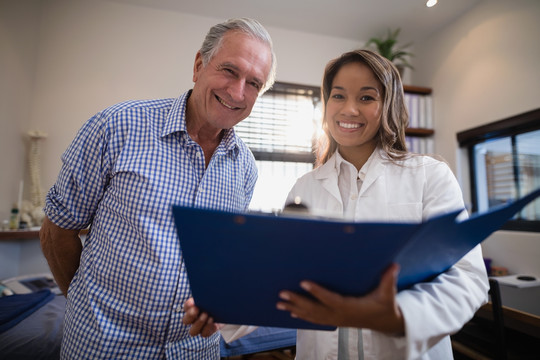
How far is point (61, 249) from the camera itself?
3.16 feet

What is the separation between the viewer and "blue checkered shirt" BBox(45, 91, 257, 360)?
82 cm

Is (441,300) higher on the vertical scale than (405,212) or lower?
lower

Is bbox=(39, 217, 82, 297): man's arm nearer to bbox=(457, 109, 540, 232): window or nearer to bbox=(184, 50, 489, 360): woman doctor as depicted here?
bbox=(184, 50, 489, 360): woman doctor

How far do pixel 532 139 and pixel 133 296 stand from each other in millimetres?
2727

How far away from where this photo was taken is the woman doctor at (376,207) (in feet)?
1.71

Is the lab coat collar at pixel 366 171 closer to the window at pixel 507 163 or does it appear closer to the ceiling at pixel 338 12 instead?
the window at pixel 507 163

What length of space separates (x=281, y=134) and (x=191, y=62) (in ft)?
3.41

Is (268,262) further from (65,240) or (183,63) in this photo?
(183,63)

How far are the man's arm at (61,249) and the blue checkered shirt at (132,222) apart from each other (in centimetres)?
6

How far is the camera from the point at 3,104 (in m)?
2.11

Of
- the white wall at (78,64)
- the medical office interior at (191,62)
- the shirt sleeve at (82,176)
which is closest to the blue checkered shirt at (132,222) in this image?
the shirt sleeve at (82,176)

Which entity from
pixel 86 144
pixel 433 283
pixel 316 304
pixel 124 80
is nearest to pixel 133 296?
pixel 86 144

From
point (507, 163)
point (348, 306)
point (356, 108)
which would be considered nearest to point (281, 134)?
point (507, 163)

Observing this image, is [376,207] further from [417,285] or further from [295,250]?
[295,250]
